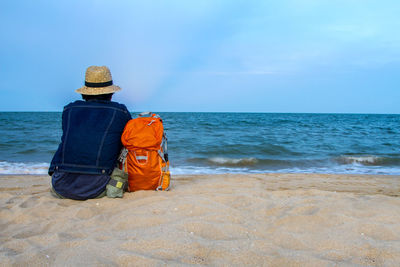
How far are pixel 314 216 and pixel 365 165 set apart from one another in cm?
663

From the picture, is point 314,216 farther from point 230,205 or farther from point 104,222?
point 104,222

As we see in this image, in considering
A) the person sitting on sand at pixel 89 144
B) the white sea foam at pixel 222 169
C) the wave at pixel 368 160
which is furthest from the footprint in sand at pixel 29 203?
the wave at pixel 368 160

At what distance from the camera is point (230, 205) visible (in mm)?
3160

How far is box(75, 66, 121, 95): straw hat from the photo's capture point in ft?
11.2

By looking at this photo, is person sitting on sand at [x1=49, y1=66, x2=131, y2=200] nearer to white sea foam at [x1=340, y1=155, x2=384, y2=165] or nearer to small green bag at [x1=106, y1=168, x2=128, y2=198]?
small green bag at [x1=106, y1=168, x2=128, y2=198]

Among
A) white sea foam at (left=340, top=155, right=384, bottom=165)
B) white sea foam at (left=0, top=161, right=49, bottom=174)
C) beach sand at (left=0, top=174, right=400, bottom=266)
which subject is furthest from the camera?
white sea foam at (left=340, top=155, right=384, bottom=165)

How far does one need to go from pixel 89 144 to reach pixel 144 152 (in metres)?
0.63

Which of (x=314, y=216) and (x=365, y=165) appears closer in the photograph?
(x=314, y=216)

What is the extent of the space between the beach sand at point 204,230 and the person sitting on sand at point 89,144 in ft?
0.61

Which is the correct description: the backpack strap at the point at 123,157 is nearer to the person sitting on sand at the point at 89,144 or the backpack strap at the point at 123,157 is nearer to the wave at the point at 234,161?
the person sitting on sand at the point at 89,144

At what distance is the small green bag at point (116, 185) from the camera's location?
3.33 meters

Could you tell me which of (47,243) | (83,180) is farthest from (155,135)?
(47,243)

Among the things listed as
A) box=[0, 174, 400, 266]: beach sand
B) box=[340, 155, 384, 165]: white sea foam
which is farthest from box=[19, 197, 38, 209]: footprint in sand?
box=[340, 155, 384, 165]: white sea foam

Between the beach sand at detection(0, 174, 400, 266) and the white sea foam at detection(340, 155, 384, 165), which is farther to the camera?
the white sea foam at detection(340, 155, 384, 165)
